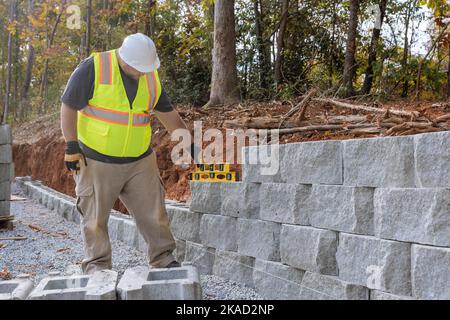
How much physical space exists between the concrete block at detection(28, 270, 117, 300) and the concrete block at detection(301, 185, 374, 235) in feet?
4.77

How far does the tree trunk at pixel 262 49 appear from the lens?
1073 centimetres

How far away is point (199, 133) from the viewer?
696 centimetres

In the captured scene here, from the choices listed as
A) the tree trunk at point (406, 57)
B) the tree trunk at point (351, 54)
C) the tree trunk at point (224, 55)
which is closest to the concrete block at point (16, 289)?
the tree trunk at point (224, 55)

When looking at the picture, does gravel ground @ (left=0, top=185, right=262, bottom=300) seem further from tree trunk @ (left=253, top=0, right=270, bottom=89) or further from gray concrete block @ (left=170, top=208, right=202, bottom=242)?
tree trunk @ (left=253, top=0, right=270, bottom=89)

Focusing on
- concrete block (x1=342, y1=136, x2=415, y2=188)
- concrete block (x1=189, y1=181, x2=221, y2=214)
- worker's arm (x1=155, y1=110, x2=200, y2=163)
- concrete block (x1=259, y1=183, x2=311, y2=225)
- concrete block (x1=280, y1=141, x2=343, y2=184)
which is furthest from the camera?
worker's arm (x1=155, y1=110, x2=200, y2=163)

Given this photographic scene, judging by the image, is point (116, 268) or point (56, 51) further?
point (56, 51)

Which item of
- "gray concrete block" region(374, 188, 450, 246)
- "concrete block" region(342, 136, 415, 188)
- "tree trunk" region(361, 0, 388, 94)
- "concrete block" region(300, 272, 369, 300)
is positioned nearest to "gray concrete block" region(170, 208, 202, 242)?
"concrete block" region(300, 272, 369, 300)

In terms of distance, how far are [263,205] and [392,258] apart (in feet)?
4.20

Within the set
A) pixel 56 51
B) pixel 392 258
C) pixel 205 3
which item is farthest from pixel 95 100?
pixel 56 51

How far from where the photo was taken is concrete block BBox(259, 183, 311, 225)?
3.72 meters

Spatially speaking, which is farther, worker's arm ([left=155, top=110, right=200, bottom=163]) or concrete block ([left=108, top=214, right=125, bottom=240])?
concrete block ([left=108, top=214, right=125, bottom=240])

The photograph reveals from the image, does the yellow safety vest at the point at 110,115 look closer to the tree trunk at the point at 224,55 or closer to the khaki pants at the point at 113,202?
the khaki pants at the point at 113,202

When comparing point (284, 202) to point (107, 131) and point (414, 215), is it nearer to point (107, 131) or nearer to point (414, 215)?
point (414, 215)
